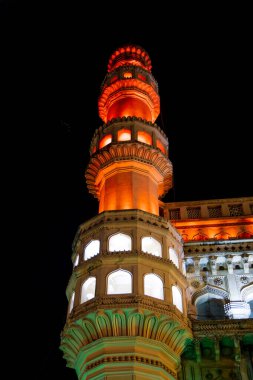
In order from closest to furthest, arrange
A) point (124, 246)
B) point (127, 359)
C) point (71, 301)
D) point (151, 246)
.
→ point (127, 359)
point (71, 301)
point (124, 246)
point (151, 246)

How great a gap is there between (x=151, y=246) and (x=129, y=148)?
5.85 meters

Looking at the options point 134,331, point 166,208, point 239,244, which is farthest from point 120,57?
point 134,331

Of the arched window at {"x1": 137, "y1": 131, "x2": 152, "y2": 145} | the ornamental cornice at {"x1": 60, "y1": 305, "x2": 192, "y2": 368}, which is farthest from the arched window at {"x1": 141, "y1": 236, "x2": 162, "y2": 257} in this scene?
the arched window at {"x1": 137, "y1": 131, "x2": 152, "y2": 145}

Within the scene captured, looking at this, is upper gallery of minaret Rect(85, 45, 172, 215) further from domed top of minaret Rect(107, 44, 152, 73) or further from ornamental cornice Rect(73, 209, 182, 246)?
domed top of minaret Rect(107, 44, 152, 73)

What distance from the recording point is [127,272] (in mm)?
19969

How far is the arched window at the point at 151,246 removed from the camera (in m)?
21.6

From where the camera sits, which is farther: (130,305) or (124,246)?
(124,246)

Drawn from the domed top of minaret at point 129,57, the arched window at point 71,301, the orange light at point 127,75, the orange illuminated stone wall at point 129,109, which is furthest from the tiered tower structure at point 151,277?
the domed top of minaret at point 129,57

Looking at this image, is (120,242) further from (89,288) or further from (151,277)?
(89,288)

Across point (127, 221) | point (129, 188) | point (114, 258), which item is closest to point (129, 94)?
point (129, 188)

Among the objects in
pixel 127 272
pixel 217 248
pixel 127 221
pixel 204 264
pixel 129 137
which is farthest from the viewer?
pixel 129 137

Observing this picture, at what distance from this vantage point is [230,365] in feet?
65.9

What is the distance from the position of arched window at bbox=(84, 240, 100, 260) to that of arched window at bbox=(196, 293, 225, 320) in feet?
17.1

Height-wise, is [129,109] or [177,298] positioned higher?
[129,109]
